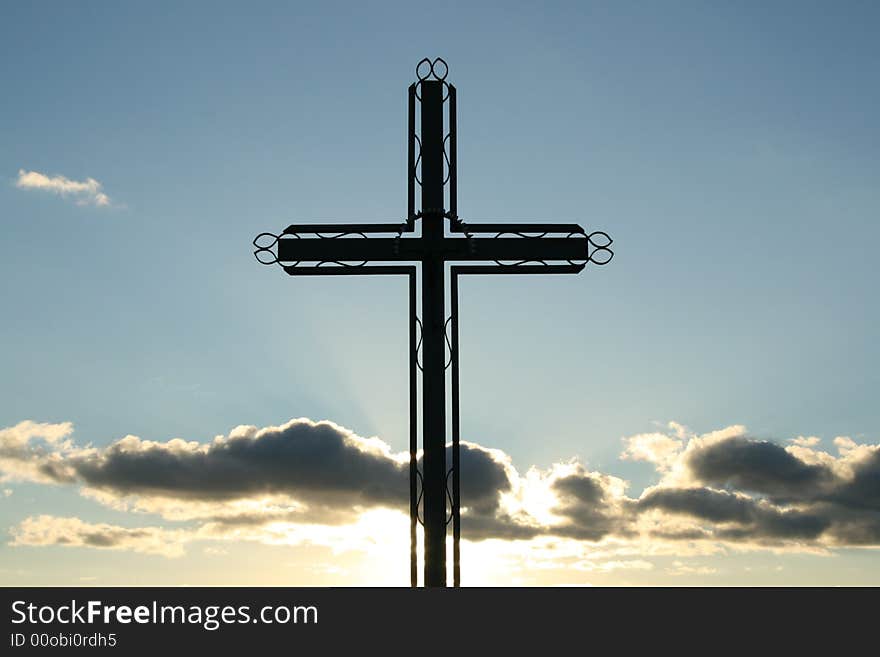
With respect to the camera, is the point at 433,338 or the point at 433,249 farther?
the point at 433,249

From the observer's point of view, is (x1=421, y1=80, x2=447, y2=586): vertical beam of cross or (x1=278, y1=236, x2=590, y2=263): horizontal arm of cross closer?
(x1=421, y1=80, x2=447, y2=586): vertical beam of cross

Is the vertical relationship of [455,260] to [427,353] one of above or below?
above

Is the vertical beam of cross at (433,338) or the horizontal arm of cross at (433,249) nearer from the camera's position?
the vertical beam of cross at (433,338)

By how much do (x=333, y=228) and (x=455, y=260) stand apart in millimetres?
2147

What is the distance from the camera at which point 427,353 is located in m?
18.4

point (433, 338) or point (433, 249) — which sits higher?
point (433, 249)
